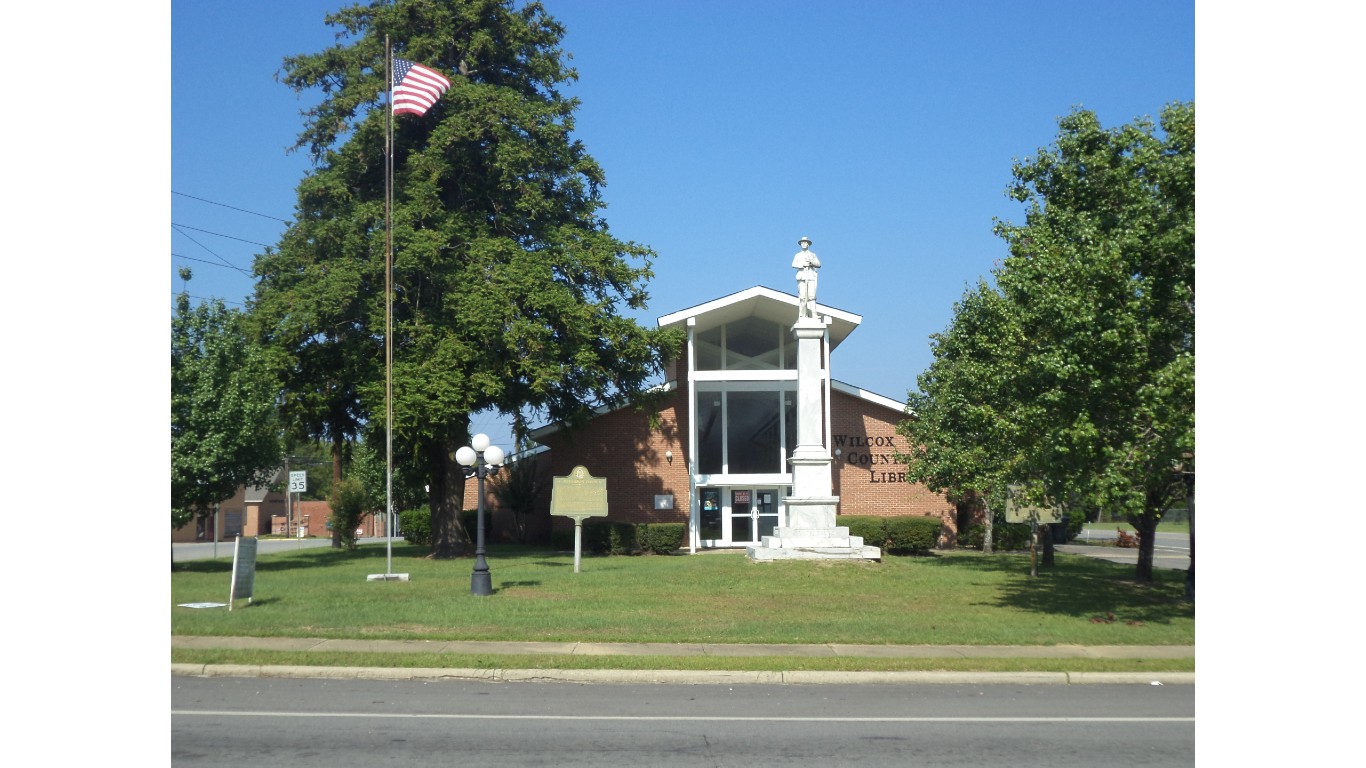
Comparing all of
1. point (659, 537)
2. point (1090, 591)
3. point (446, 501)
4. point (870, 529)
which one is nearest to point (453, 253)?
point (446, 501)

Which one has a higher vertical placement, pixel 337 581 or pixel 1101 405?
pixel 1101 405

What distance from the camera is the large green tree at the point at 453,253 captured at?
95.0 ft

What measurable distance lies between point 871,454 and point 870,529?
3452 millimetres

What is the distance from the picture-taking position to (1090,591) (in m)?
20.8

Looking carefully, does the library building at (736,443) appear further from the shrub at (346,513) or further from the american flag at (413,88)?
the american flag at (413,88)

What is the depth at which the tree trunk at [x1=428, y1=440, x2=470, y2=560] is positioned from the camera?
31734mm

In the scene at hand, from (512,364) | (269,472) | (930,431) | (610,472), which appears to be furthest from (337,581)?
(930,431)

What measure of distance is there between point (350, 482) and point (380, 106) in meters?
15.3

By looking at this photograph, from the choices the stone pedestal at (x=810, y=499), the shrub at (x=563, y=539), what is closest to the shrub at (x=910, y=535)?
the stone pedestal at (x=810, y=499)

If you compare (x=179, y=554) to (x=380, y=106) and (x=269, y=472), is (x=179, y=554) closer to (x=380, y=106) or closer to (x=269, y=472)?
(x=269, y=472)

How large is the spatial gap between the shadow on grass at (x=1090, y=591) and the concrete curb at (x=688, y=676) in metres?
4.57

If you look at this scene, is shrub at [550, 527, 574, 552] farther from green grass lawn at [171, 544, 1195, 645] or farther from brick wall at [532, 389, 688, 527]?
green grass lawn at [171, 544, 1195, 645]

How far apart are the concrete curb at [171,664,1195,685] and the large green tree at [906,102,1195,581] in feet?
9.46
